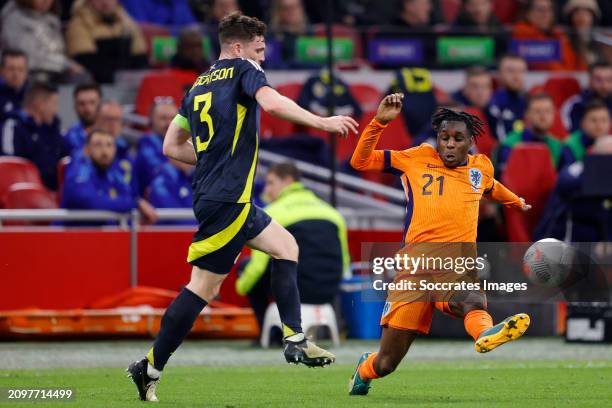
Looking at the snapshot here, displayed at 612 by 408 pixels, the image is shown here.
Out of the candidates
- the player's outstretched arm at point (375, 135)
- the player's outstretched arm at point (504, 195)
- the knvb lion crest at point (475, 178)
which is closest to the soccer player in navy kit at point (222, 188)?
the player's outstretched arm at point (375, 135)

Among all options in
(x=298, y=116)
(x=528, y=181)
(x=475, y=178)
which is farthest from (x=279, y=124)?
(x=298, y=116)

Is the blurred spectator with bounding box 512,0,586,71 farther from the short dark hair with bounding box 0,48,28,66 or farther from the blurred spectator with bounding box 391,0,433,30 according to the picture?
the short dark hair with bounding box 0,48,28,66

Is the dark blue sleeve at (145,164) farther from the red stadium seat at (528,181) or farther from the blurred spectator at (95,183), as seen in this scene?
the red stadium seat at (528,181)

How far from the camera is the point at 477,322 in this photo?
783 cm

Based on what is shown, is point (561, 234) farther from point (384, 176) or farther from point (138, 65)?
point (138, 65)

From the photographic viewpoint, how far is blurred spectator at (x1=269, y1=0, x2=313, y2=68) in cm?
1694

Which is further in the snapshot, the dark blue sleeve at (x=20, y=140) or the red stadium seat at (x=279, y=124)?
the red stadium seat at (x=279, y=124)

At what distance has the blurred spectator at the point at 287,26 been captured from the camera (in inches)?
667

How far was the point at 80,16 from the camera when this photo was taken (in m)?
16.4

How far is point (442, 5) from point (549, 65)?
2049 millimetres

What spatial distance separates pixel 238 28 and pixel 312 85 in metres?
8.04

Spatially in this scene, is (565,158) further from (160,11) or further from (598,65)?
(160,11)

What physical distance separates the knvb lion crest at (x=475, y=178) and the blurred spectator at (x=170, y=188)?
646 centimetres

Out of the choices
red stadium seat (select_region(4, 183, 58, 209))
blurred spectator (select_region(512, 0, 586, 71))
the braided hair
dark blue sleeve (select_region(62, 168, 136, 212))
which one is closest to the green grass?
the braided hair
